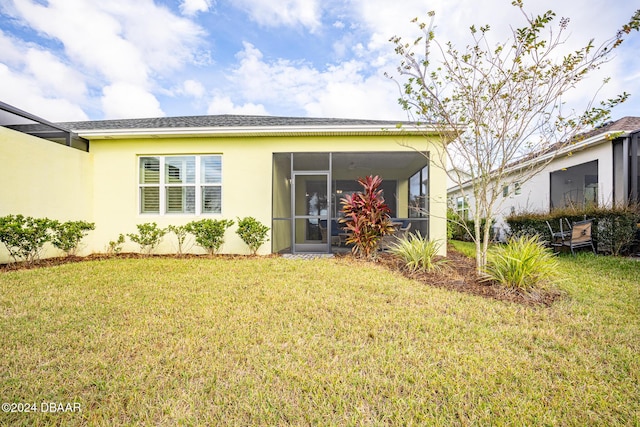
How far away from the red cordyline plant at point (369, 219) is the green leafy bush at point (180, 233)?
4633 millimetres

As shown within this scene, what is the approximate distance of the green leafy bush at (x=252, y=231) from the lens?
782 cm

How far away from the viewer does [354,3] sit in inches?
356

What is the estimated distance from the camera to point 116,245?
8438 millimetres

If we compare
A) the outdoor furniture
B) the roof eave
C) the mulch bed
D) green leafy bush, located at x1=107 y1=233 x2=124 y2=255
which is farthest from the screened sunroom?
green leafy bush, located at x1=107 y1=233 x2=124 y2=255

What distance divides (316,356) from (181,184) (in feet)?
25.0

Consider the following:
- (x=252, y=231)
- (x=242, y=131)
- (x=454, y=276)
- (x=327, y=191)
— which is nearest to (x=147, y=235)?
(x=252, y=231)

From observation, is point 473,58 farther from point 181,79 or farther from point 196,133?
point 181,79

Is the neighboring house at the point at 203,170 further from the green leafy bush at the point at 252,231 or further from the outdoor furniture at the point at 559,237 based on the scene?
the outdoor furniture at the point at 559,237

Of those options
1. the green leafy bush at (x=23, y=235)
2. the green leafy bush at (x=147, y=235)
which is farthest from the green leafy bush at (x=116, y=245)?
the green leafy bush at (x=23, y=235)

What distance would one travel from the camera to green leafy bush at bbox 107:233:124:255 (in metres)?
8.33

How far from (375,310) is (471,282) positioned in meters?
2.34

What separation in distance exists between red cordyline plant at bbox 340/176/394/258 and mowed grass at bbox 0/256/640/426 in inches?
94.9

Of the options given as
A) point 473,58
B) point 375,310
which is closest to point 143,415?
point 375,310

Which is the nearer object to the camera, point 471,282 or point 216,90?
point 471,282
